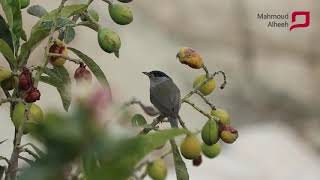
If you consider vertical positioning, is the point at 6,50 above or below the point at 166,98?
above

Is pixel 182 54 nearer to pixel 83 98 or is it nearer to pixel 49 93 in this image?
pixel 83 98

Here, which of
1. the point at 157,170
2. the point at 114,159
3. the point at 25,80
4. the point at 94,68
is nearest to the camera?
the point at 114,159

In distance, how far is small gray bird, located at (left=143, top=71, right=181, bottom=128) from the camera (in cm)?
64

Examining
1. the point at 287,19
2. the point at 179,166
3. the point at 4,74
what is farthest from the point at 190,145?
the point at 287,19

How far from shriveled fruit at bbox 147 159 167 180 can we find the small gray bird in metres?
0.26

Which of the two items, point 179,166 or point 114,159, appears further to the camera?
point 179,166

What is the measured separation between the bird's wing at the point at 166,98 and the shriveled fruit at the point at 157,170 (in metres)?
0.28

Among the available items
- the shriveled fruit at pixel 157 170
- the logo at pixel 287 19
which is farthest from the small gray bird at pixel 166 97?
the logo at pixel 287 19

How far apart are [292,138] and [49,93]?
2.37 feet

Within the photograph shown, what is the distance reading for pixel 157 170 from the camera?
1.13 feet

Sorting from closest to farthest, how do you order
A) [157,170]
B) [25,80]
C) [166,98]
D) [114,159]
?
[114,159] < [157,170] < [25,80] < [166,98]

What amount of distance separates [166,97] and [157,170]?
35 cm

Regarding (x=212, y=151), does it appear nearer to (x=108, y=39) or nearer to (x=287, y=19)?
(x=108, y=39)

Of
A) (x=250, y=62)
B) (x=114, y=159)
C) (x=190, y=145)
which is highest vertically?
(x=114, y=159)
